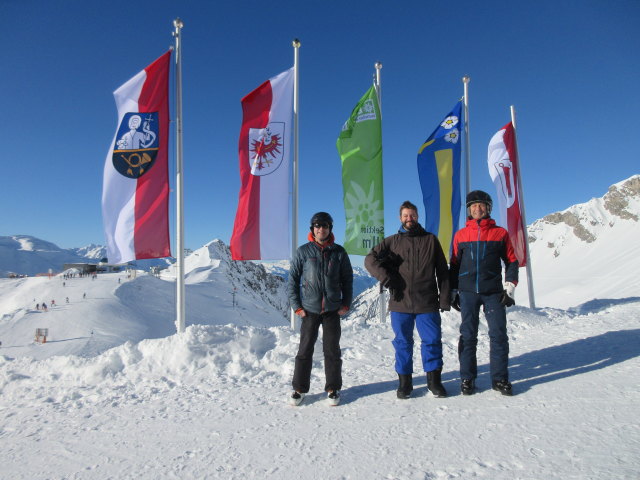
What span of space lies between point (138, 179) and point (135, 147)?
2.08 feet

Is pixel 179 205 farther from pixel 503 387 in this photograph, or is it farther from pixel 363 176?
pixel 503 387

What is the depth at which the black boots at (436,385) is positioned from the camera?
3.46m

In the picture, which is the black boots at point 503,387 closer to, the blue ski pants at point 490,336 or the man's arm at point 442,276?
the blue ski pants at point 490,336

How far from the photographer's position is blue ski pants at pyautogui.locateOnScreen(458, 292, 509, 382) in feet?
11.5

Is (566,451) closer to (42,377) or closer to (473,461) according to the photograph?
(473,461)

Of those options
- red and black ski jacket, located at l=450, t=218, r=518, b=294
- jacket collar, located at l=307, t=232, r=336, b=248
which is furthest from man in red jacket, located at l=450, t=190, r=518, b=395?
jacket collar, located at l=307, t=232, r=336, b=248

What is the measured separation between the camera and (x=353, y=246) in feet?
25.1

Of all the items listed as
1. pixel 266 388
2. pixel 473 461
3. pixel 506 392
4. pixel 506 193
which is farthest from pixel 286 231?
pixel 506 193

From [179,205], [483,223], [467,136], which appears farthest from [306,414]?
[467,136]

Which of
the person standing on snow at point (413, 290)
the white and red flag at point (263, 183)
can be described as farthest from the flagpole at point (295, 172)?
the person standing on snow at point (413, 290)

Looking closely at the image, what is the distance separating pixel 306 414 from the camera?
10.8ft

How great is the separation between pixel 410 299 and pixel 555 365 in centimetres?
236

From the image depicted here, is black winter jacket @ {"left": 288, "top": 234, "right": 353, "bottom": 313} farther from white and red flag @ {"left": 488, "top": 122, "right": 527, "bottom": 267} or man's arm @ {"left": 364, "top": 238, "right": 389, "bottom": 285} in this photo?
white and red flag @ {"left": 488, "top": 122, "right": 527, "bottom": 267}

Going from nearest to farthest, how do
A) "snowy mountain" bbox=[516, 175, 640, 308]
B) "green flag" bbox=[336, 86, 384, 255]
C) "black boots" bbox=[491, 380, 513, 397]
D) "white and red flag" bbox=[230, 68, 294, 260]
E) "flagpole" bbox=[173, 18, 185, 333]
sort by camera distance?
"black boots" bbox=[491, 380, 513, 397], "flagpole" bbox=[173, 18, 185, 333], "white and red flag" bbox=[230, 68, 294, 260], "green flag" bbox=[336, 86, 384, 255], "snowy mountain" bbox=[516, 175, 640, 308]
